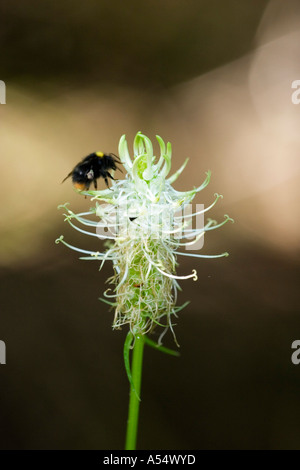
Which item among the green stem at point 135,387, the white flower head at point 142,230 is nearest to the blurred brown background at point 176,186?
the green stem at point 135,387

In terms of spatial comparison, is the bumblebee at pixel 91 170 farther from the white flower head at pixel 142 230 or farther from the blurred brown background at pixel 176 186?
the blurred brown background at pixel 176 186

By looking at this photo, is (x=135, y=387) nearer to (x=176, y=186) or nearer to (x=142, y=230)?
(x=142, y=230)

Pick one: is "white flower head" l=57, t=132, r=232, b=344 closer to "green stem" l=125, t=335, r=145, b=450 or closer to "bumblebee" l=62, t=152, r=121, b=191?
"green stem" l=125, t=335, r=145, b=450

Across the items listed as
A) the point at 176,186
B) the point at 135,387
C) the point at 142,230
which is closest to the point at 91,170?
the point at 142,230

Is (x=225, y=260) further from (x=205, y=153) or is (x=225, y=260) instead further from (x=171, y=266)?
(x=171, y=266)

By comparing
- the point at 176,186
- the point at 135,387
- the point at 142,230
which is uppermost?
the point at 176,186

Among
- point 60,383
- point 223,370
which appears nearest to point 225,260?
point 223,370

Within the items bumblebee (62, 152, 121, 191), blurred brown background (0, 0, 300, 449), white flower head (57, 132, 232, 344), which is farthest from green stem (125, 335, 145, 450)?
blurred brown background (0, 0, 300, 449)
